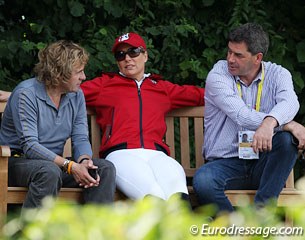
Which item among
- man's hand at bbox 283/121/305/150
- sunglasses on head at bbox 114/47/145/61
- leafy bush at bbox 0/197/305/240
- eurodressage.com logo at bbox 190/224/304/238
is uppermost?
leafy bush at bbox 0/197/305/240

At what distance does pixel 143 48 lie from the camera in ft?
17.1

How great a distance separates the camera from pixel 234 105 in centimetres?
485

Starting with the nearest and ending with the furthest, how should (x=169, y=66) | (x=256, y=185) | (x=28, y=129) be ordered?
(x=28, y=129), (x=256, y=185), (x=169, y=66)

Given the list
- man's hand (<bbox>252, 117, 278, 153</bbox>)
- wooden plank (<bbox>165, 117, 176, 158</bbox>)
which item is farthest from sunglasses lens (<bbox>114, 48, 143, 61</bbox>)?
man's hand (<bbox>252, 117, 278, 153</bbox>)

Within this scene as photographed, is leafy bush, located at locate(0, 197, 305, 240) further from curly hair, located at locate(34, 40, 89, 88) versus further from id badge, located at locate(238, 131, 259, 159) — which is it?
id badge, located at locate(238, 131, 259, 159)

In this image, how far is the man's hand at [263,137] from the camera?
4.64 meters

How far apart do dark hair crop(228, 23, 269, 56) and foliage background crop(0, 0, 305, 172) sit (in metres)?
0.96

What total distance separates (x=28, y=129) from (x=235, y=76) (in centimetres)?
131

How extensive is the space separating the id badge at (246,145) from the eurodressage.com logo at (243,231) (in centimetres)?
323

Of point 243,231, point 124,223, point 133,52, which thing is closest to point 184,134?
point 133,52

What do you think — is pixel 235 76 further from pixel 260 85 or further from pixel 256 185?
pixel 256 185

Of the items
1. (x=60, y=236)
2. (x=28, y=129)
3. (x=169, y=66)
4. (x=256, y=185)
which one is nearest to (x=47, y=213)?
(x=60, y=236)

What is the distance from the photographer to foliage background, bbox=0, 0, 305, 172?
6145 mm

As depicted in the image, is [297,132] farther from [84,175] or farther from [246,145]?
[84,175]
